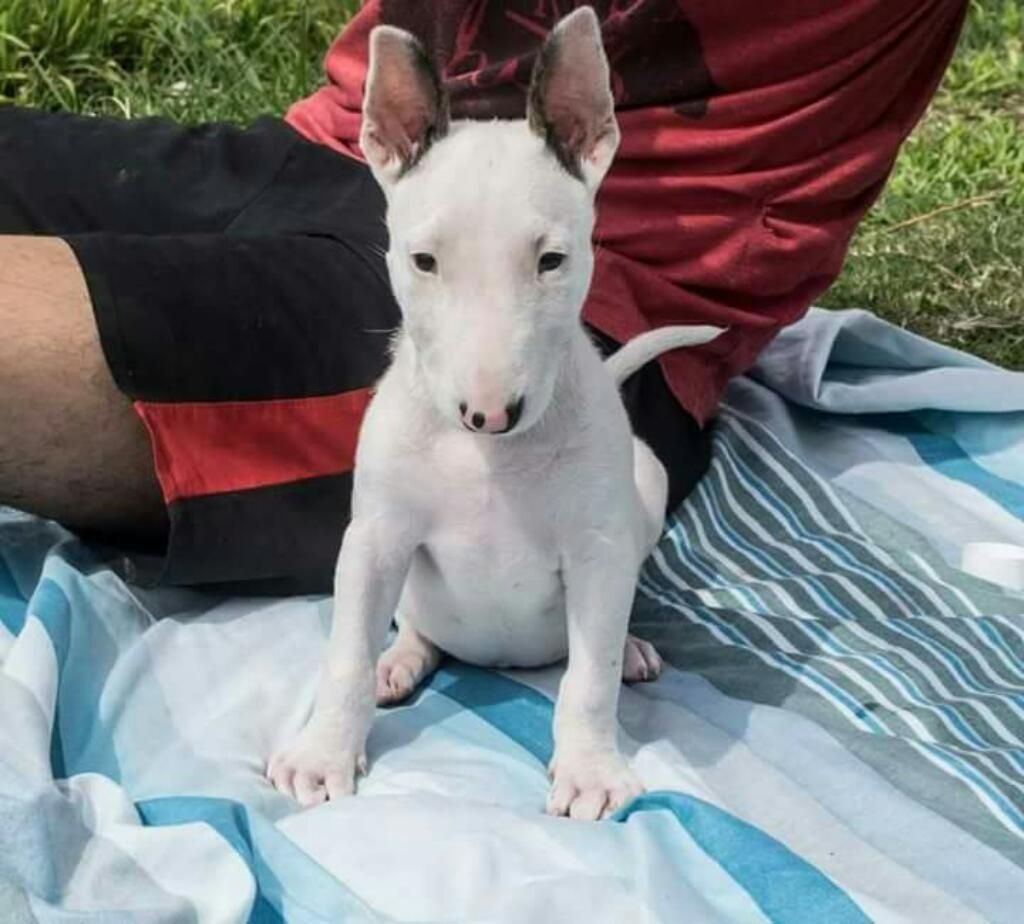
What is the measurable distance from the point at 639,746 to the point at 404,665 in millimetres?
347

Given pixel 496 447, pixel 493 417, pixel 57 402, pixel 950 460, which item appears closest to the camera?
pixel 493 417

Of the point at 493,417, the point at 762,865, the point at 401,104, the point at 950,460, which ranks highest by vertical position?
the point at 401,104

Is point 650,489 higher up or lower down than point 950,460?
higher up

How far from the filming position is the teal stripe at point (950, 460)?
3241mm

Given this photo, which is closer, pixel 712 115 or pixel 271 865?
pixel 271 865

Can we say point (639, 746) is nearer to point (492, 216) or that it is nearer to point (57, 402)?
point (492, 216)

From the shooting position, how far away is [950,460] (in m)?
3.37

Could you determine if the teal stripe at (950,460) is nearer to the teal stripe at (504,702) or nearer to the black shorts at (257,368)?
the black shorts at (257,368)

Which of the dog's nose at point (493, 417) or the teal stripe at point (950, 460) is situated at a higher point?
the dog's nose at point (493, 417)

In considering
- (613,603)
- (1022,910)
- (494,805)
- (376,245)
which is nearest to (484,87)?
(376,245)

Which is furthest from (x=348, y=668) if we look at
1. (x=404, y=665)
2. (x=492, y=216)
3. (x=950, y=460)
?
(x=950, y=460)

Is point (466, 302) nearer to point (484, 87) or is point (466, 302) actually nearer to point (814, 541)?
point (484, 87)

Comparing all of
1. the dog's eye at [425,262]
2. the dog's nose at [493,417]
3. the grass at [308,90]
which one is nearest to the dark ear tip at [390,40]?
the dog's eye at [425,262]

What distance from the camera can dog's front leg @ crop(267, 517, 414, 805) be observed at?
2.27 meters
